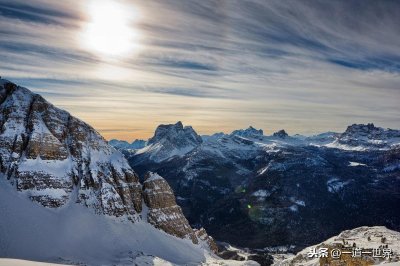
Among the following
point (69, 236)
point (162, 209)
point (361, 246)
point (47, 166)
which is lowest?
point (69, 236)

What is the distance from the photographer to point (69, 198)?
449 feet

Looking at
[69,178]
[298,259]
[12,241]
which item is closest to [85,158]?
[69,178]

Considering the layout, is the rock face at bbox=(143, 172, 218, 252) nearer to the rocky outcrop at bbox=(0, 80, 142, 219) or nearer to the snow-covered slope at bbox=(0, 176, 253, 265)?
the rocky outcrop at bbox=(0, 80, 142, 219)

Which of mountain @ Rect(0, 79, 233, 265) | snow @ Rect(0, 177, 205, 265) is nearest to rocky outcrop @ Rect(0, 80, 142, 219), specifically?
mountain @ Rect(0, 79, 233, 265)

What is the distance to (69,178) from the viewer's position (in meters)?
139

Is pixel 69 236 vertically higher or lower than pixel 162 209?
lower

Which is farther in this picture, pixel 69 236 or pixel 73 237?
pixel 73 237

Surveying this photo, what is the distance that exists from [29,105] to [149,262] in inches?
2799

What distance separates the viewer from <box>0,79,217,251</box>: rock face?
435ft

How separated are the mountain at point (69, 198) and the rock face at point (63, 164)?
0.30m

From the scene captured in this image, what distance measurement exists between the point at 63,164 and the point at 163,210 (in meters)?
45.1

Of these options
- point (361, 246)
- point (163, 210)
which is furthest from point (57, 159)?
point (361, 246)

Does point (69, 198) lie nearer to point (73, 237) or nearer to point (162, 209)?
point (73, 237)

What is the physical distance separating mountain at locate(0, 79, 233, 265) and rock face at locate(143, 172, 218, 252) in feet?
1.38
